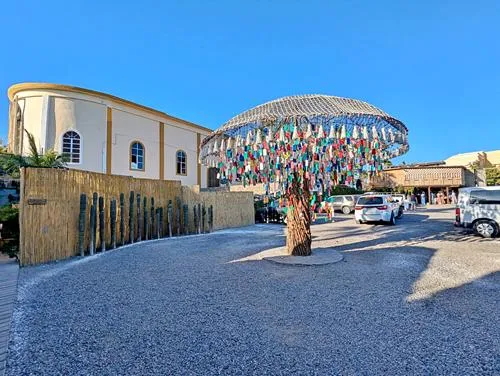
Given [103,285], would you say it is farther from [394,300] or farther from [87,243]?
[394,300]

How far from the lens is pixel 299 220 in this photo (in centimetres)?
674

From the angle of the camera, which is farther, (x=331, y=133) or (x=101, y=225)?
(x=101, y=225)

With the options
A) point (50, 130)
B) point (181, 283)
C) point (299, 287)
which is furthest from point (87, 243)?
point (50, 130)

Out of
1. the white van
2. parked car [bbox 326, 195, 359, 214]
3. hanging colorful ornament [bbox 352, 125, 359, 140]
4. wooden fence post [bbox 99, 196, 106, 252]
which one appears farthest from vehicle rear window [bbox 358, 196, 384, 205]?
wooden fence post [bbox 99, 196, 106, 252]

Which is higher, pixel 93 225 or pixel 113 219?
pixel 113 219

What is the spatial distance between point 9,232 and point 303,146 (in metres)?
6.95

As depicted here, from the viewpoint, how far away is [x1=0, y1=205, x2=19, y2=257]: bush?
672 centimetres

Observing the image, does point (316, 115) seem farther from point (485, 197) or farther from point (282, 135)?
point (485, 197)

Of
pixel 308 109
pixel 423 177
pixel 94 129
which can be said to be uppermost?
pixel 94 129

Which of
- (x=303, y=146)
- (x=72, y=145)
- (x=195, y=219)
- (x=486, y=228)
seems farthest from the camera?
(x=72, y=145)

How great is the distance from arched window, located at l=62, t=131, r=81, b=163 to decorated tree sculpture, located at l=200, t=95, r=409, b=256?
36.2 ft

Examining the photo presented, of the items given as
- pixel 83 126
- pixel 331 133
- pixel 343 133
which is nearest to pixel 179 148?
pixel 83 126

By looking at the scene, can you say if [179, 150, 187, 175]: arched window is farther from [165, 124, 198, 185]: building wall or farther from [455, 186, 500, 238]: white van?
[455, 186, 500, 238]: white van

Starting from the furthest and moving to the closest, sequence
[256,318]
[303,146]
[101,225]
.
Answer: [101,225]
[303,146]
[256,318]
